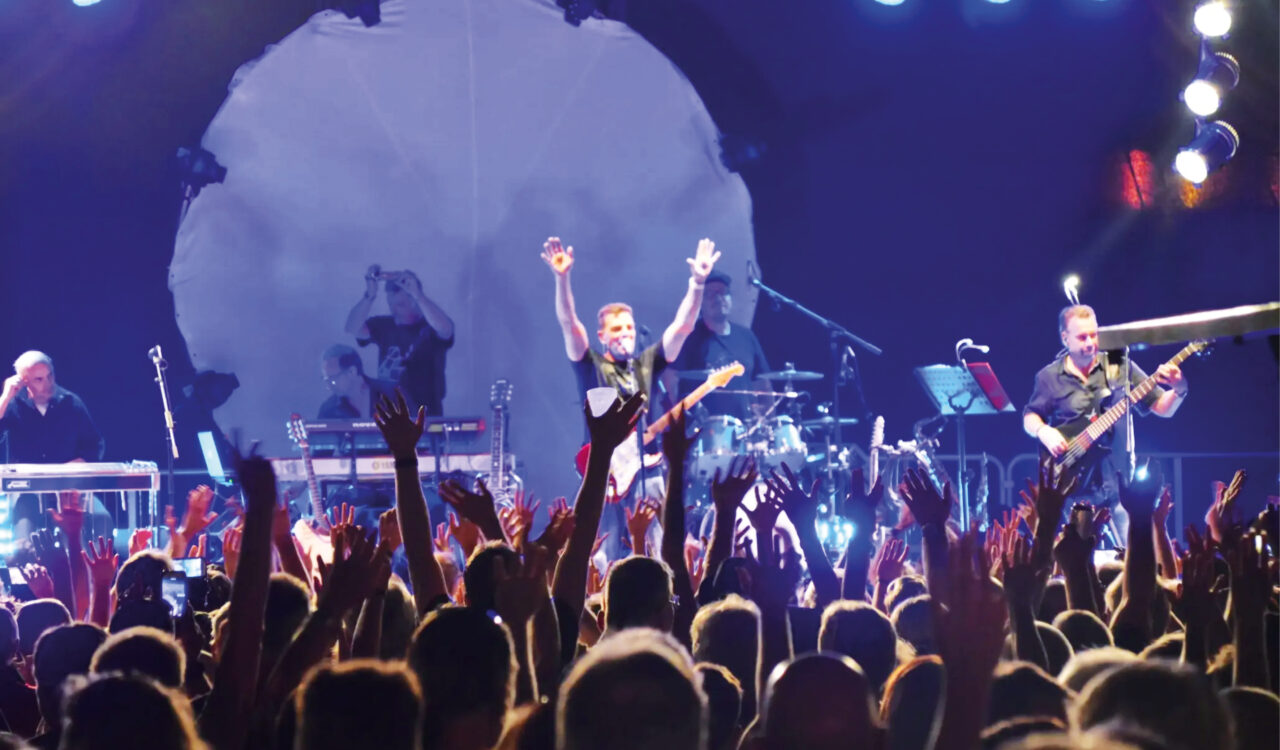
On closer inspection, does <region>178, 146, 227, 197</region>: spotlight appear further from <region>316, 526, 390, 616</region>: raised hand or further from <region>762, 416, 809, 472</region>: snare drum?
<region>316, 526, 390, 616</region>: raised hand

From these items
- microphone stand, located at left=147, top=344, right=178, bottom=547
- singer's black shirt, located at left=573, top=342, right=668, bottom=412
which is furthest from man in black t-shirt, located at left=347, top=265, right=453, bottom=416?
singer's black shirt, located at left=573, top=342, right=668, bottom=412

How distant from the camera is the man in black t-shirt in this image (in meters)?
9.45

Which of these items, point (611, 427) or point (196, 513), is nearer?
point (611, 427)

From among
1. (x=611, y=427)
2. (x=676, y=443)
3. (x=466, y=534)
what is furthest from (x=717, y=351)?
(x=611, y=427)

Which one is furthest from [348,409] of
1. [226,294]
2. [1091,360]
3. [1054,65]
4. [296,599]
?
[1054,65]

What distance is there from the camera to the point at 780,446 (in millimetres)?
9383

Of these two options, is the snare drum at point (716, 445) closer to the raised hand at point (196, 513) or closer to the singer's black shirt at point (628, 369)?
the singer's black shirt at point (628, 369)

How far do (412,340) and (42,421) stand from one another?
2.88 metres

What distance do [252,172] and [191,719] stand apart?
33.9 ft

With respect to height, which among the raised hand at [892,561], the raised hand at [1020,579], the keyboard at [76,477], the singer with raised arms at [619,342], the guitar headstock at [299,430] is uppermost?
the singer with raised arms at [619,342]

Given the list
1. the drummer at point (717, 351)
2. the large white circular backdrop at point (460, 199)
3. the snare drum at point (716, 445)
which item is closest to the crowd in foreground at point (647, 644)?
the snare drum at point (716, 445)

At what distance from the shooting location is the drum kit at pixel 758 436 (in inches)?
352

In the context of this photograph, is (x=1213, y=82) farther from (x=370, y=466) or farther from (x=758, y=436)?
(x=370, y=466)

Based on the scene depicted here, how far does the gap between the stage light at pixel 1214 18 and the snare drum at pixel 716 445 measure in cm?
450
